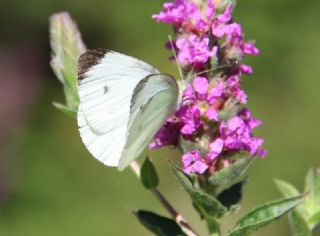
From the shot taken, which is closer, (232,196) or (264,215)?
(264,215)

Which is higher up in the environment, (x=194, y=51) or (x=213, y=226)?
(x=194, y=51)

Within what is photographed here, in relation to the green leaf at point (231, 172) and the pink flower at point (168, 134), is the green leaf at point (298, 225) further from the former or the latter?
the pink flower at point (168, 134)

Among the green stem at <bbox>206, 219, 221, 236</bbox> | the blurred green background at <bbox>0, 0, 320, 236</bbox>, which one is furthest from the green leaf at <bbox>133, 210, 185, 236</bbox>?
the blurred green background at <bbox>0, 0, 320, 236</bbox>

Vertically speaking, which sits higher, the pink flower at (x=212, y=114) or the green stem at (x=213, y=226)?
the pink flower at (x=212, y=114)

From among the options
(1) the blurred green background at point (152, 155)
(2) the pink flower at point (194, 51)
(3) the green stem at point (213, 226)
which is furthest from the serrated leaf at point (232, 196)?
(1) the blurred green background at point (152, 155)

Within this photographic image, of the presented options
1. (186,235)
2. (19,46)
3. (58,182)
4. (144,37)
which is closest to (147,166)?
(186,235)

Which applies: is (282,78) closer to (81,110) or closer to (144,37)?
(144,37)

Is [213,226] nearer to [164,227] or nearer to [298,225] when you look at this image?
[164,227]

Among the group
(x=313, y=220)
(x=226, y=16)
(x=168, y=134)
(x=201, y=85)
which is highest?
(x=226, y=16)

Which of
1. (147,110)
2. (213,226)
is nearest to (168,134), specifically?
(147,110)
